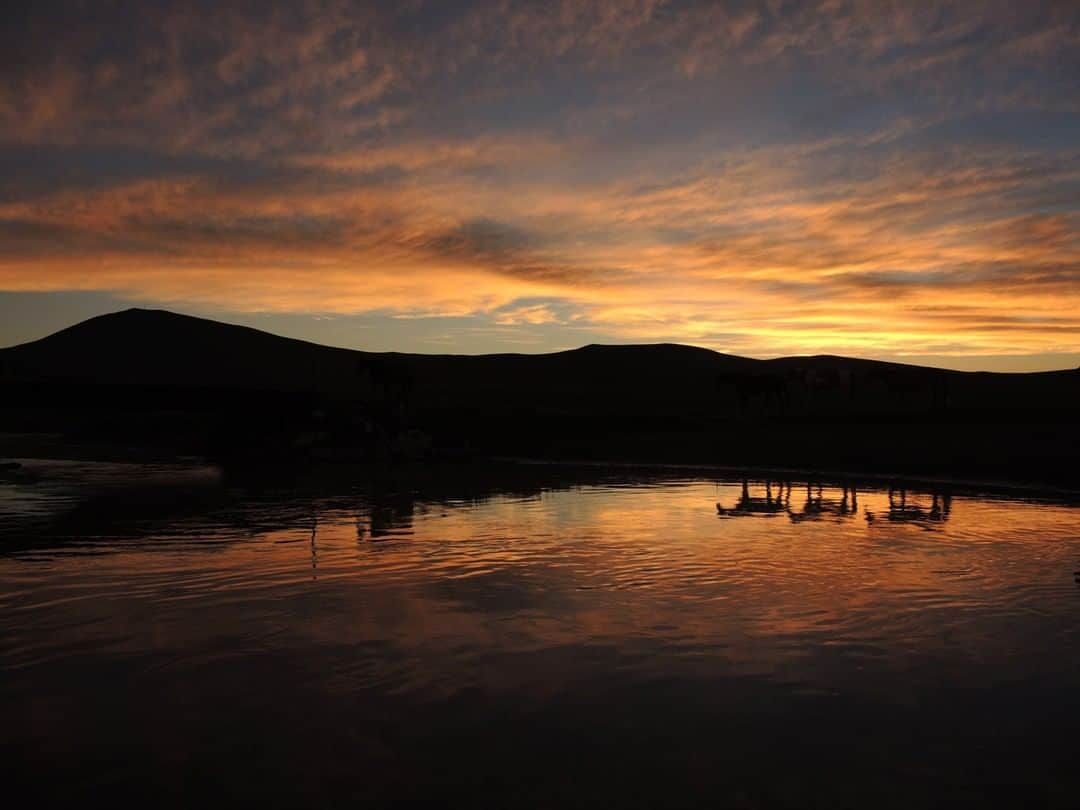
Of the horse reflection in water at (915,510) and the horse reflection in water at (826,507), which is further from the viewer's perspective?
the horse reflection in water at (826,507)

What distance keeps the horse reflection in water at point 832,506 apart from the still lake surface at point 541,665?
92.9 inches

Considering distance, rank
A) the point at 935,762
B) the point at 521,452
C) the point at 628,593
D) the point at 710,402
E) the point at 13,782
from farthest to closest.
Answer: the point at 710,402 → the point at 521,452 → the point at 628,593 → the point at 935,762 → the point at 13,782

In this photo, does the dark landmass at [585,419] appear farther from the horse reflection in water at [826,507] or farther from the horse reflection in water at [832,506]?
the horse reflection in water at [826,507]

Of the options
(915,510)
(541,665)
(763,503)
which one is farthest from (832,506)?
(541,665)

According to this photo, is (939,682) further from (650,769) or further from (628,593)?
(628,593)

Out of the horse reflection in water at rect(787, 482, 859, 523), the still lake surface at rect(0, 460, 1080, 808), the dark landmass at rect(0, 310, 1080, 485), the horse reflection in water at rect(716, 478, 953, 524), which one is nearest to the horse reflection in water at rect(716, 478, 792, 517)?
the horse reflection in water at rect(716, 478, 953, 524)

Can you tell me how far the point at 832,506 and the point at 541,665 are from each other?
51.8 ft

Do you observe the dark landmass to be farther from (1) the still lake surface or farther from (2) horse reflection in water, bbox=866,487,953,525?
(1) the still lake surface

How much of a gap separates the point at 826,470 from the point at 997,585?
21549 millimetres

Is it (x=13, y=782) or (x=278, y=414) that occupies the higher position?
(x=278, y=414)

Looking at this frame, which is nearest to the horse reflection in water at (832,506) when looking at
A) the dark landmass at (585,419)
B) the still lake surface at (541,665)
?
the still lake surface at (541,665)

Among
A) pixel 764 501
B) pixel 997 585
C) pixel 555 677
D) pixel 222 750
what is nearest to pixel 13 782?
pixel 222 750

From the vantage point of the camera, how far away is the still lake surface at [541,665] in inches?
247

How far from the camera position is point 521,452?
44188mm
